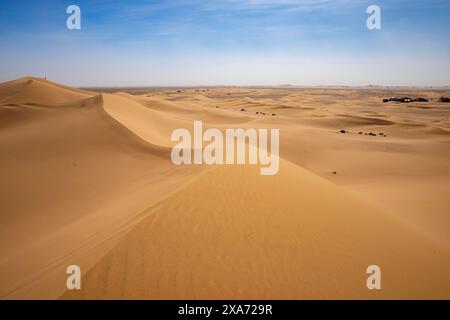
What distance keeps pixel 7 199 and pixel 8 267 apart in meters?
3.06

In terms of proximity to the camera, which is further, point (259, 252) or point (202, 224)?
point (202, 224)

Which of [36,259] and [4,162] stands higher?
[4,162]

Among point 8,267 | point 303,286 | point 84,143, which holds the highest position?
point 84,143

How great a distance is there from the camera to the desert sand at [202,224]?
316 cm

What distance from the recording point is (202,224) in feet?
13.3

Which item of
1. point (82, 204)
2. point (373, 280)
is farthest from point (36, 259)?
point (373, 280)

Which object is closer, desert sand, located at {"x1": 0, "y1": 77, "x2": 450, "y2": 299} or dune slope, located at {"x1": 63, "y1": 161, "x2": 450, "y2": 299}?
dune slope, located at {"x1": 63, "y1": 161, "x2": 450, "y2": 299}

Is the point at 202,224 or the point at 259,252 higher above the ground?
the point at 202,224

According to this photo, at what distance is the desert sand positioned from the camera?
3.16m

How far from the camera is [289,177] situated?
243 inches

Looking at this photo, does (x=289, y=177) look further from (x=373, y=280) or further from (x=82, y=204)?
(x=82, y=204)

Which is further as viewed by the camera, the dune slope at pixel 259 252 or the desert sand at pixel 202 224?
the desert sand at pixel 202 224
